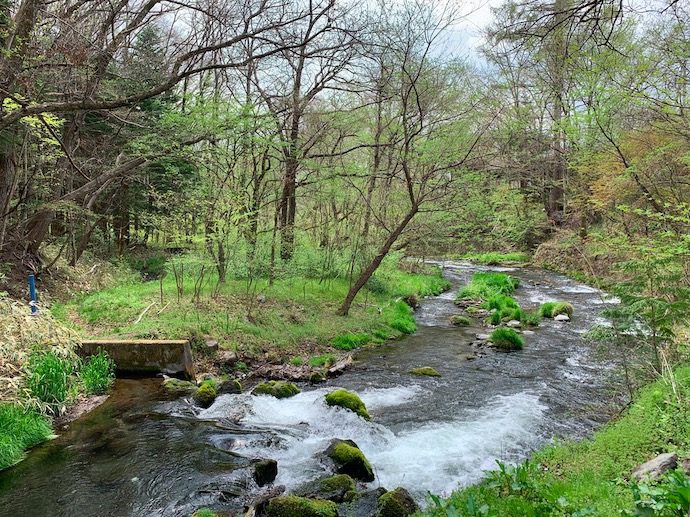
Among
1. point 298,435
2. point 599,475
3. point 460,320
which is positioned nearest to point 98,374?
point 298,435

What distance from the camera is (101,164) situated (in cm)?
1295

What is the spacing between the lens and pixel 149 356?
7.67 m

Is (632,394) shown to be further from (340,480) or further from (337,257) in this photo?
(337,257)

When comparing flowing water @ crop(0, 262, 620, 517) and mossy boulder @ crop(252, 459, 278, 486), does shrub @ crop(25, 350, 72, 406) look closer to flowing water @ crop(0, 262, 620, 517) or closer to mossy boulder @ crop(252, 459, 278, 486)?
flowing water @ crop(0, 262, 620, 517)

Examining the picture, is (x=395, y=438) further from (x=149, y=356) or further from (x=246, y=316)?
(x=246, y=316)

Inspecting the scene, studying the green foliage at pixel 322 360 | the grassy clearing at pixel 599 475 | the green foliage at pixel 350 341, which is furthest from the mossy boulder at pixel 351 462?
the green foliage at pixel 350 341

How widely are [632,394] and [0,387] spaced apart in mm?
8070

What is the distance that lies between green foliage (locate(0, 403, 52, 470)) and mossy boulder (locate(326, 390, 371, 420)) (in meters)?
3.68

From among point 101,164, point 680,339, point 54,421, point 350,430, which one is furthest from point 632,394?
point 101,164

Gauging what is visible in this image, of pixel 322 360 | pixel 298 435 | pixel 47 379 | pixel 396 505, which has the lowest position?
pixel 298 435

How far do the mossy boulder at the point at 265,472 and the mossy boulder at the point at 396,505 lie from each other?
1.26 meters

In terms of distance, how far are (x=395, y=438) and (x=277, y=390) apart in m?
2.25

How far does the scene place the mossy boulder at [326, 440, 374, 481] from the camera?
15.9 ft

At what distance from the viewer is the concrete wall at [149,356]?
24.9 ft
